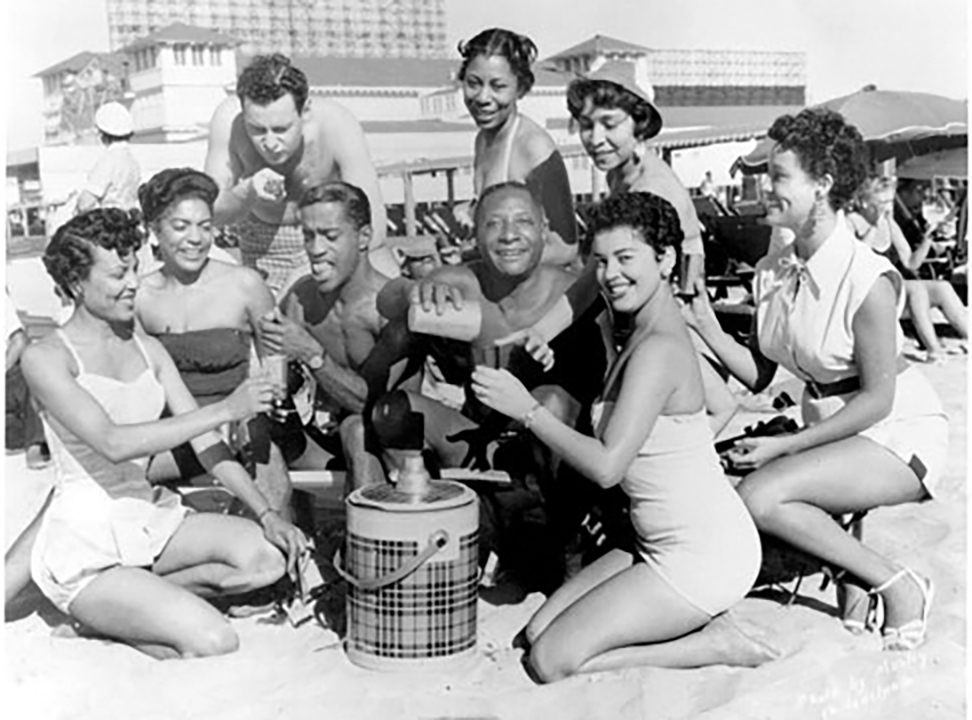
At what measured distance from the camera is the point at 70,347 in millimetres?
3676

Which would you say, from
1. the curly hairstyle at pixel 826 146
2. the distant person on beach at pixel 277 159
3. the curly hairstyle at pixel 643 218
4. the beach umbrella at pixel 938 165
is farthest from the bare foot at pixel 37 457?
the beach umbrella at pixel 938 165

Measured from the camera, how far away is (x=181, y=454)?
3928 millimetres

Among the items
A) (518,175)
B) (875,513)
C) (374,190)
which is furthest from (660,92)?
(875,513)

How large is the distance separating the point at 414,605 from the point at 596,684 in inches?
21.2

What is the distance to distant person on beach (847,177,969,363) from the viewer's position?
4148mm

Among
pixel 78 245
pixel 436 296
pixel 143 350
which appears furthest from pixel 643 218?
pixel 78 245

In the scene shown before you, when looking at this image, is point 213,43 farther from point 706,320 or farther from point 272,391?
point 706,320

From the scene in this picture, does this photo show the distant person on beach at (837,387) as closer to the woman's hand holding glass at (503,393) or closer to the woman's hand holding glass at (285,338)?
the woman's hand holding glass at (503,393)

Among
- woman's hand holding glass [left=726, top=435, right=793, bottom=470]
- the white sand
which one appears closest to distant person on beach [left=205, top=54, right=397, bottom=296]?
the white sand

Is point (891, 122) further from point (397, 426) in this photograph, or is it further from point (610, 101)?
point (397, 426)

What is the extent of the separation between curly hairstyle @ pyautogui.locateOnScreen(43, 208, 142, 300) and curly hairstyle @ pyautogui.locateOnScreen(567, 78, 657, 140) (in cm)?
133

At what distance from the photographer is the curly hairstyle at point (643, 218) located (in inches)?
147

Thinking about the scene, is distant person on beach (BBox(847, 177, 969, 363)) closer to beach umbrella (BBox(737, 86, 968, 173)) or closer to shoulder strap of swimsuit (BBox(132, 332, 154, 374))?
beach umbrella (BBox(737, 86, 968, 173))

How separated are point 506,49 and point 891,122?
1.20m
